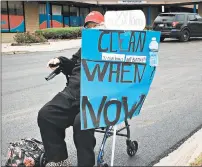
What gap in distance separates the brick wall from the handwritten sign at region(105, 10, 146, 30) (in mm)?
28357

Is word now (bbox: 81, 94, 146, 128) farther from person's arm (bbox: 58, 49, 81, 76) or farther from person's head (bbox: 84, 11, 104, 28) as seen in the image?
person's head (bbox: 84, 11, 104, 28)

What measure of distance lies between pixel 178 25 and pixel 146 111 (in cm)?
1593

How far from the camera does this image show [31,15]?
31406mm

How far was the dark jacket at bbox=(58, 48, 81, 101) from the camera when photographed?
3.77 meters

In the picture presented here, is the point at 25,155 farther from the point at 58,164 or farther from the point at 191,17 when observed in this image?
the point at 191,17

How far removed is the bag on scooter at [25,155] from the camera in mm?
3822

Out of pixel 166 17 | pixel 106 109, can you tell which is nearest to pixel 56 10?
pixel 166 17

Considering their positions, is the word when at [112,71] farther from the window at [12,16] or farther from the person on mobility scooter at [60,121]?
the window at [12,16]

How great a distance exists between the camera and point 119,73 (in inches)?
141

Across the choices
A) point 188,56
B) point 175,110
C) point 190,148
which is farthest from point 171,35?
point 190,148

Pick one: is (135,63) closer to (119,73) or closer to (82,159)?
(119,73)

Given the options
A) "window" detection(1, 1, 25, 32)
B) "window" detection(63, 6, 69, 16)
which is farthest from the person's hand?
"window" detection(63, 6, 69, 16)

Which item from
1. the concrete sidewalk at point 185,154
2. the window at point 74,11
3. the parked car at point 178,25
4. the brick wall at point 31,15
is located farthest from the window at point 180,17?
the concrete sidewalk at point 185,154

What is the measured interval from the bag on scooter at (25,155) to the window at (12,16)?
82.4ft
